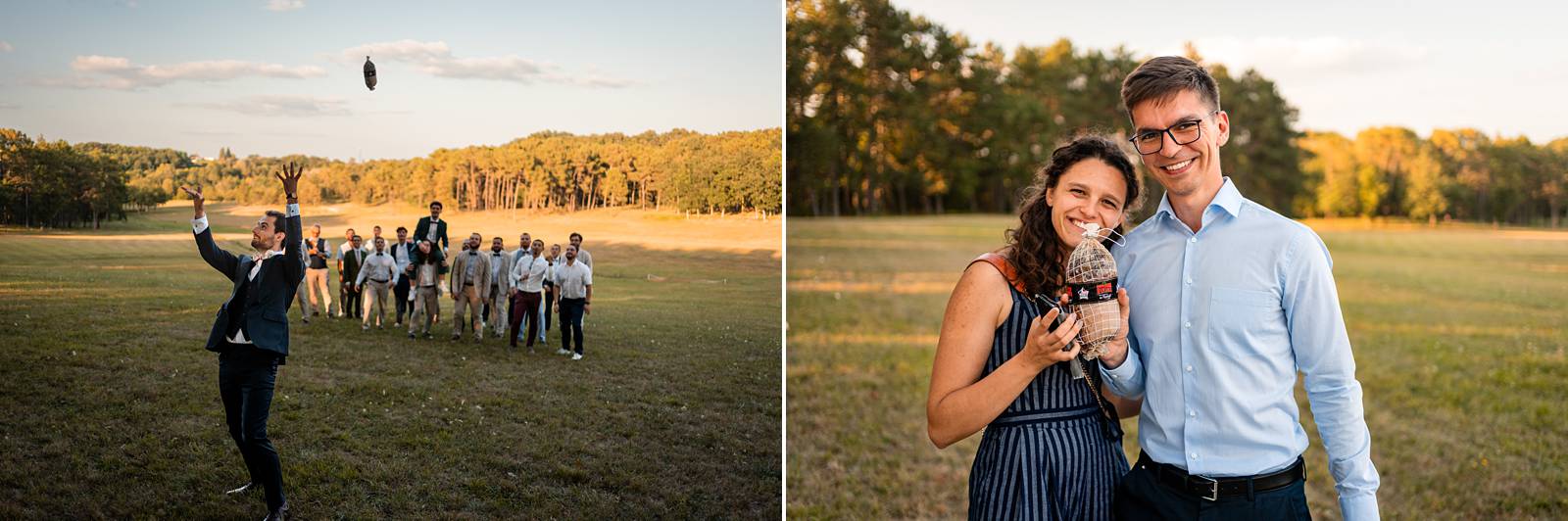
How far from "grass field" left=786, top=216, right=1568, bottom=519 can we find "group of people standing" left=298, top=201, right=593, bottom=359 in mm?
1867

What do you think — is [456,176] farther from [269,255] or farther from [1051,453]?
[1051,453]

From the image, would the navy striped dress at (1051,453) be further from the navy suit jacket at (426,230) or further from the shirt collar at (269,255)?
the navy suit jacket at (426,230)

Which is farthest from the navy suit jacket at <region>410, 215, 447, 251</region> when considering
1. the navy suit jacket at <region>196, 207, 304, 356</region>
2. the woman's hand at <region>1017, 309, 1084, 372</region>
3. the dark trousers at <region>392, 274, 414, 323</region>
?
the woman's hand at <region>1017, 309, 1084, 372</region>

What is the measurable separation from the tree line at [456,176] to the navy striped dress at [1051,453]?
11.1 feet

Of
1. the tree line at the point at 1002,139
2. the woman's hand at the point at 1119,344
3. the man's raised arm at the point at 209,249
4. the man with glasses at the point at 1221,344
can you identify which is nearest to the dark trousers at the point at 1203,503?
the man with glasses at the point at 1221,344

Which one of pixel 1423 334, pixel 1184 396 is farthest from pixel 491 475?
pixel 1423 334

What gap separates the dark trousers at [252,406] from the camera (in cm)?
409

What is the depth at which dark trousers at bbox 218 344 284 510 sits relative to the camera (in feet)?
13.4

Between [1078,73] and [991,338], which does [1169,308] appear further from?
[1078,73]

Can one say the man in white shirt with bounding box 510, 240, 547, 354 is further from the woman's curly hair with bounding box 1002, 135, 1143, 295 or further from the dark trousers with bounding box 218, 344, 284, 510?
the woman's curly hair with bounding box 1002, 135, 1143, 295

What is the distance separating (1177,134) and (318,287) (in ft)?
12.7

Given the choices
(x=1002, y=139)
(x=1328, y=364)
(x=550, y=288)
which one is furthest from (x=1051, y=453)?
(x=1002, y=139)

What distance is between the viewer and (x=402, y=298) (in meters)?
4.89

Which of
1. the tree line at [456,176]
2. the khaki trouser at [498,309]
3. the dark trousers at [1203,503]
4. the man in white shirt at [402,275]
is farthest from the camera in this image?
the khaki trouser at [498,309]
